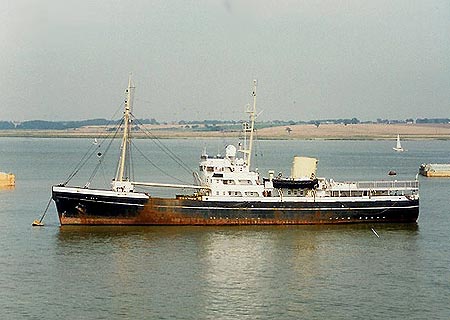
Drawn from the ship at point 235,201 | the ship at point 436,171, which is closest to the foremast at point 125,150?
the ship at point 235,201

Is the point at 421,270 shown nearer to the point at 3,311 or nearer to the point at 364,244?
the point at 364,244

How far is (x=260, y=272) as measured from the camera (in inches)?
1457

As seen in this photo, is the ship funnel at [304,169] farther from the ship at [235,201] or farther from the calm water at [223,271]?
the calm water at [223,271]

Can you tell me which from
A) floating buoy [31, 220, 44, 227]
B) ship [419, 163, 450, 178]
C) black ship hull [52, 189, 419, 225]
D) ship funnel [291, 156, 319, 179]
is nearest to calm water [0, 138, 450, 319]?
floating buoy [31, 220, 44, 227]

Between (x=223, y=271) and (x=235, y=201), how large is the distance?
12.8 meters

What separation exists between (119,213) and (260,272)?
14482mm

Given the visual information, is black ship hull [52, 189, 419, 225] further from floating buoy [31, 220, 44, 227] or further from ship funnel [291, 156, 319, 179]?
ship funnel [291, 156, 319, 179]

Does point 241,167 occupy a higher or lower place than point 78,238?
higher

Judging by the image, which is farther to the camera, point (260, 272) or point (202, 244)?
point (202, 244)

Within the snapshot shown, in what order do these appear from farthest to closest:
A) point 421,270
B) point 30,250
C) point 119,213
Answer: point 119,213 → point 30,250 → point 421,270

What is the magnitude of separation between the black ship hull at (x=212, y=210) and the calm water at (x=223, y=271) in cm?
74

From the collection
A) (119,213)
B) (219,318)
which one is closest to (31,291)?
(219,318)

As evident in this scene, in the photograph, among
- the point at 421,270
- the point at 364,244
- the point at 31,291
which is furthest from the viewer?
the point at 364,244

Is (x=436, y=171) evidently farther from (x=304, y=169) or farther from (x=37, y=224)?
(x=37, y=224)
